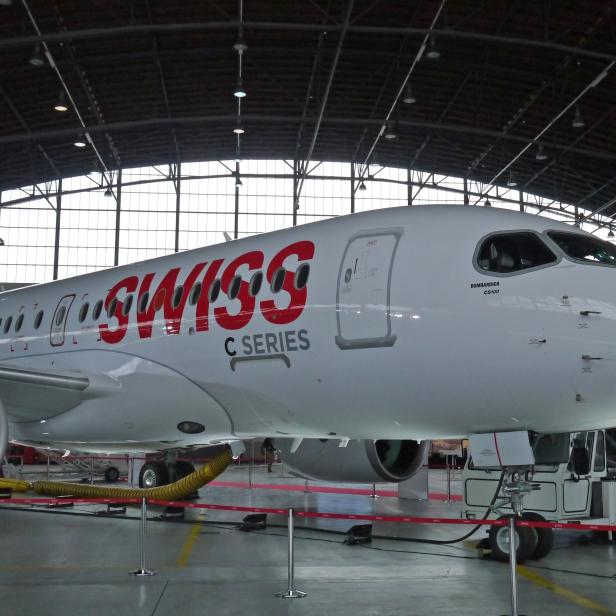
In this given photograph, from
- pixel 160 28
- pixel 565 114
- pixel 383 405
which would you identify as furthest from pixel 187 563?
pixel 565 114

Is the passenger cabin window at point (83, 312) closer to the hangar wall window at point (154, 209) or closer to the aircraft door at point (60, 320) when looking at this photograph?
the aircraft door at point (60, 320)

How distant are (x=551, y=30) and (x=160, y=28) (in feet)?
33.8

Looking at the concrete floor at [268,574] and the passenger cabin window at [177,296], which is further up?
the passenger cabin window at [177,296]

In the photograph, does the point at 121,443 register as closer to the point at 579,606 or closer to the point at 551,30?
the point at 579,606

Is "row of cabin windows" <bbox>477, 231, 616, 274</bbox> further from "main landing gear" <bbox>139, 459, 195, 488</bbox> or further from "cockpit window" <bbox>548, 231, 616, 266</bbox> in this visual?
"main landing gear" <bbox>139, 459, 195, 488</bbox>

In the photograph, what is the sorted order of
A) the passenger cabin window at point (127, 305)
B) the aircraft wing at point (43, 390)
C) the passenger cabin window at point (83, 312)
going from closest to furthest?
the aircraft wing at point (43, 390) → the passenger cabin window at point (127, 305) → the passenger cabin window at point (83, 312)

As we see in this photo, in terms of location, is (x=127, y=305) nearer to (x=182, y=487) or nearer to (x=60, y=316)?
(x=60, y=316)

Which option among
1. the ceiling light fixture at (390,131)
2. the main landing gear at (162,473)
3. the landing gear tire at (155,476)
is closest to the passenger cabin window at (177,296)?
the main landing gear at (162,473)

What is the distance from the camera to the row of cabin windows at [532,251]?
670cm

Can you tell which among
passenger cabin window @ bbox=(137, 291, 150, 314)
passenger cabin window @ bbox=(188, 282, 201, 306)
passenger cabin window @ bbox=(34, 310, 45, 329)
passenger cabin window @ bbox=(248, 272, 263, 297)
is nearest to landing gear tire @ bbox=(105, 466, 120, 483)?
passenger cabin window @ bbox=(34, 310, 45, 329)

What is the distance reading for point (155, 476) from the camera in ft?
51.0

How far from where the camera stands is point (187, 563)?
28.7 ft

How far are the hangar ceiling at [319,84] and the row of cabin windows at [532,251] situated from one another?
45.0ft

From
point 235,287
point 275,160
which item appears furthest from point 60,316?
point 275,160
